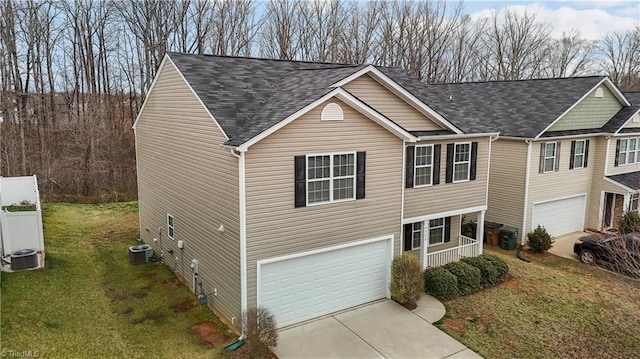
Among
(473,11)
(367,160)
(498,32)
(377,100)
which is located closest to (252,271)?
(367,160)

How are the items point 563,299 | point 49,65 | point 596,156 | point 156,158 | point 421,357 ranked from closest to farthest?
point 421,357
point 563,299
point 156,158
point 596,156
point 49,65

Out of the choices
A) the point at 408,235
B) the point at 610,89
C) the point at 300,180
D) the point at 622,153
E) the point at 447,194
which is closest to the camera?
the point at 300,180

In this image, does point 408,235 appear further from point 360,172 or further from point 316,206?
point 316,206

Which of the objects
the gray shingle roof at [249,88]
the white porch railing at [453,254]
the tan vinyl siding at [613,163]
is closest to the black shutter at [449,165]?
the white porch railing at [453,254]

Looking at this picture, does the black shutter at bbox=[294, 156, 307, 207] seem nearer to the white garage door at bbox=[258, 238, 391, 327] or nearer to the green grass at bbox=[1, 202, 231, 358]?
the white garage door at bbox=[258, 238, 391, 327]

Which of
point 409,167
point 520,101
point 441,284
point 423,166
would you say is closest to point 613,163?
point 520,101

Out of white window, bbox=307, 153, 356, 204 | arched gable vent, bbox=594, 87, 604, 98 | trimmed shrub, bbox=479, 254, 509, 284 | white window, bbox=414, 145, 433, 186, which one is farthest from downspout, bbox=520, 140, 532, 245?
white window, bbox=307, 153, 356, 204

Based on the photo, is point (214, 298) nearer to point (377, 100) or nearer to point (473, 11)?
point (377, 100)

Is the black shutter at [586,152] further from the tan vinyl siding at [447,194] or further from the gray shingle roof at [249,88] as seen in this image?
the gray shingle roof at [249,88]
